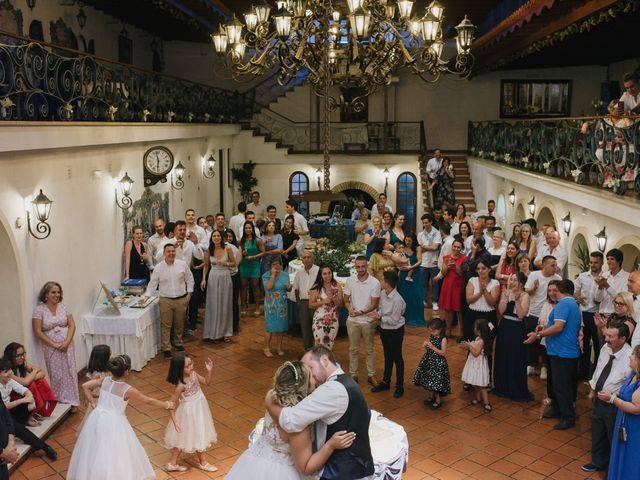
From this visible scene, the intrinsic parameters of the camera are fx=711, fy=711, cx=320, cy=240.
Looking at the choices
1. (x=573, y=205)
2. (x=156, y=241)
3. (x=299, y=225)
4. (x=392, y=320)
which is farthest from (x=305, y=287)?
(x=573, y=205)

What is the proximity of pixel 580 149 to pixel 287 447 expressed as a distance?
7.47 meters

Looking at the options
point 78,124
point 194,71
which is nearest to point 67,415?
point 78,124

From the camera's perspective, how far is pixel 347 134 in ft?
72.9

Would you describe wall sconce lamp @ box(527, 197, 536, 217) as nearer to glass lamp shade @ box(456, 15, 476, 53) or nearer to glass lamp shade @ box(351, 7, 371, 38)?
glass lamp shade @ box(456, 15, 476, 53)

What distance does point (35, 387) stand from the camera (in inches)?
310

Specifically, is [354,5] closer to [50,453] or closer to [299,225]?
[50,453]

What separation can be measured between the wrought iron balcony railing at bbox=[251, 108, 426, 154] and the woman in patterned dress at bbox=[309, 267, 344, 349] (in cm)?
1227

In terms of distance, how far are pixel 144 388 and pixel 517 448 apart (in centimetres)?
479

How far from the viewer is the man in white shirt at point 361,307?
909cm

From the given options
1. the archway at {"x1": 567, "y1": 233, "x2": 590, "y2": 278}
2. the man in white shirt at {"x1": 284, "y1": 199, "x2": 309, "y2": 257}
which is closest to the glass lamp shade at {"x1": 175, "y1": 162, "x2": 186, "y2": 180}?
the man in white shirt at {"x1": 284, "y1": 199, "x2": 309, "y2": 257}

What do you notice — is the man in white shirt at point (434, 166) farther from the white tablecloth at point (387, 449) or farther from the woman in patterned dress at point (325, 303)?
the white tablecloth at point (387, 449)

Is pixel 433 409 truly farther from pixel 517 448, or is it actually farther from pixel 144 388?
pixel 144 388

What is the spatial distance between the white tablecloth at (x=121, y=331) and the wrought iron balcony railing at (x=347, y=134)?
481 inches

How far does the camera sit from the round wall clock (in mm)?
12773
